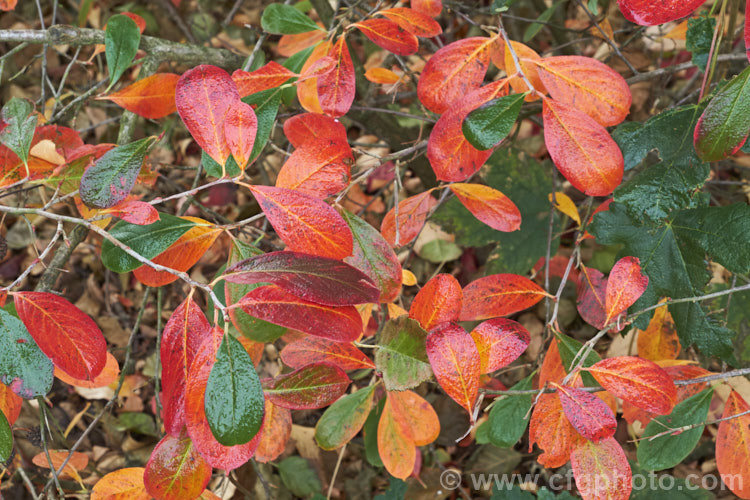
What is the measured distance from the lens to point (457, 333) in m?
0.73

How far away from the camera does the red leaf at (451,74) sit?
0.79 meters

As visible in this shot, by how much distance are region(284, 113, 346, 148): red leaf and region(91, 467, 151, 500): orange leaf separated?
579 mm

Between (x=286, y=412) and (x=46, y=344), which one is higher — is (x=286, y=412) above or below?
below

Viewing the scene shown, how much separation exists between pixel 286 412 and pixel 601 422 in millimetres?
527

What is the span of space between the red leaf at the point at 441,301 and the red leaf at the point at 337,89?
0.29m

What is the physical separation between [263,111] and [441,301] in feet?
1.24

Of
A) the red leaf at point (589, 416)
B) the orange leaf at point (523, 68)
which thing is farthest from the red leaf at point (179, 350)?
the orange leaf at point (523, 68)

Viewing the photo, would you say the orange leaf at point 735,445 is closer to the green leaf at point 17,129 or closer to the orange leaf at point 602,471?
the orange leaf at point 602,471

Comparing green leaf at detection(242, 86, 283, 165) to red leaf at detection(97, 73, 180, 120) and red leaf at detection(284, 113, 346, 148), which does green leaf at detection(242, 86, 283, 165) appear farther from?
red leaf at detection(97, 73, 180, 120)

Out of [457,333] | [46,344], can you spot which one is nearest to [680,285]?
[457,333]

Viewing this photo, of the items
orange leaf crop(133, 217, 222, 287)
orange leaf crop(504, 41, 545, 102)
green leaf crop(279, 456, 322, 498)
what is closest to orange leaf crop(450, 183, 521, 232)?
orange leaf crop(504, 41, 545, 102)

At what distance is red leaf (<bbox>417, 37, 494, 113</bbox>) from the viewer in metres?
0.79

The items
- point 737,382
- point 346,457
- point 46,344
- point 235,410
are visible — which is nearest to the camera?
point 235,410

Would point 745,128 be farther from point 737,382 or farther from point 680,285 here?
point 737,382
